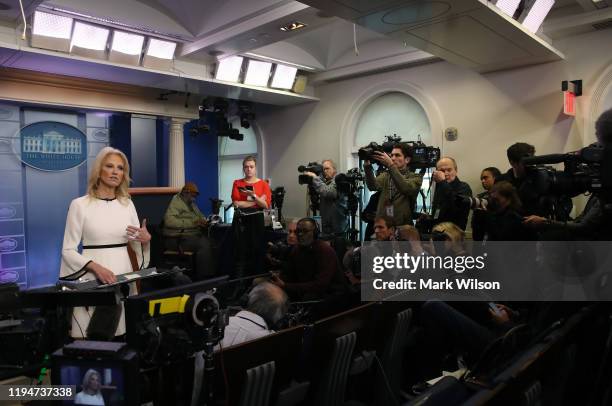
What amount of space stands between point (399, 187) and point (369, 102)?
2.81 m

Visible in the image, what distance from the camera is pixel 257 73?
546cm

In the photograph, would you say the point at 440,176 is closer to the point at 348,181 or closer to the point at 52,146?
the point at 348,181

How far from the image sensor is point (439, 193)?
4.13 metres

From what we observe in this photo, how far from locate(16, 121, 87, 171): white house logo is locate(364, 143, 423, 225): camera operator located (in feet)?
13.5

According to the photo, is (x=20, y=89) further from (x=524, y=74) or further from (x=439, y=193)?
(x=524, y=74)

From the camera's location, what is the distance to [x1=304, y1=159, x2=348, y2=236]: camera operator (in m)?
4.66

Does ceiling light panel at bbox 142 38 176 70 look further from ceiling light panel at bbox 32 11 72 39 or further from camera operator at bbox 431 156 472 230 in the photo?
camera operator at bbox 431 156 472 230

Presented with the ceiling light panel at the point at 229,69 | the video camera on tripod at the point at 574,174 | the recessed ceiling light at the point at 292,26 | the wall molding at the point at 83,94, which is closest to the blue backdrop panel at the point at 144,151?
the wall molding at the point at 83,94

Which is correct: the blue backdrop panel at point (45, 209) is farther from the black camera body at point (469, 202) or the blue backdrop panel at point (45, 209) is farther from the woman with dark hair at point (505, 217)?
the woman with dark hair at point (505, 217)

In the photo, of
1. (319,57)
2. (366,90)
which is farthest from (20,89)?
(366,90)

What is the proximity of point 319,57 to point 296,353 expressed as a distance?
4.92m

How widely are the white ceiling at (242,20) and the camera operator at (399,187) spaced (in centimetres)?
91

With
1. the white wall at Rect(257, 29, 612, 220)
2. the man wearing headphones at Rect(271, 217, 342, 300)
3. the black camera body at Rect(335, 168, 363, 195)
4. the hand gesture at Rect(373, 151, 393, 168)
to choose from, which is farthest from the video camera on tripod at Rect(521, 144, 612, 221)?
the white wall at Rect(257, 29, 612, 220)

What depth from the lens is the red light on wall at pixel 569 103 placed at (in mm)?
4098
